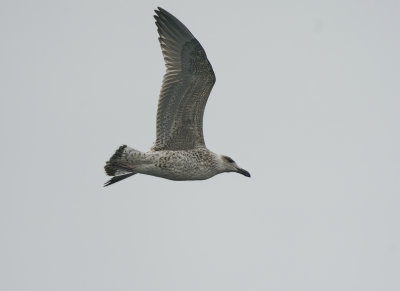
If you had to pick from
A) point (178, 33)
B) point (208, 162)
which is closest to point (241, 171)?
point (208, 162)

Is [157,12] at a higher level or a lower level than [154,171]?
higher

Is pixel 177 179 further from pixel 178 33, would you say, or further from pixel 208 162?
pixel 178 33

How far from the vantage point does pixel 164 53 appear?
31.3m

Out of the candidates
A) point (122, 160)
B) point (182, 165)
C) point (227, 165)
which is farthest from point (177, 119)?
point (227, 165)

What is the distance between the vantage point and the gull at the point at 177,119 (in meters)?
31.1

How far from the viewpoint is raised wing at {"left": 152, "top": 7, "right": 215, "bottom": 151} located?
102 feet

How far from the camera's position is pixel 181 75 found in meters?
31.2

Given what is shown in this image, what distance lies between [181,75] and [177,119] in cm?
83

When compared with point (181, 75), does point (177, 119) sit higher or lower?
lower

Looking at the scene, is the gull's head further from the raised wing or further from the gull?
the raised wing

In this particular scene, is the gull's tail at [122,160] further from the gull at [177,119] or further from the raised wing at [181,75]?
the raised wing at [181,75]

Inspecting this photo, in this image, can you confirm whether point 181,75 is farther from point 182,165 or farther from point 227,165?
point 227,165

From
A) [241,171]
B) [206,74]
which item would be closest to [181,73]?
[206,74]

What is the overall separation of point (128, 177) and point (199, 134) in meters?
1.47
